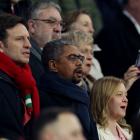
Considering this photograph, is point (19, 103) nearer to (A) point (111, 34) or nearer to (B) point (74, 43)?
(B) point (74, 43)

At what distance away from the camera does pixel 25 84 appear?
8266 mm

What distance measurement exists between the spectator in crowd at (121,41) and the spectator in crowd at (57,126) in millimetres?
5385

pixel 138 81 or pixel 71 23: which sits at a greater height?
pixel 71 23

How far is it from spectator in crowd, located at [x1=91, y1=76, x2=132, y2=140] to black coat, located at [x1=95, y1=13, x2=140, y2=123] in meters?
2.11

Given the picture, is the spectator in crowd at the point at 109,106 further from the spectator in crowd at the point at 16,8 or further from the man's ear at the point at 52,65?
the spectator in crowd at the point at 16,8

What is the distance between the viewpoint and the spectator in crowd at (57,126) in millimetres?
5820

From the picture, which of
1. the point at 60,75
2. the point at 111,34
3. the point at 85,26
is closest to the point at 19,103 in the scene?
the point at 60,75

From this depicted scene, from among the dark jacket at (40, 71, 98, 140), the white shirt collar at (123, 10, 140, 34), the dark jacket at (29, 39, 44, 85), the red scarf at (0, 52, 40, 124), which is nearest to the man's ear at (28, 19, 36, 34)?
the dark jacket at (29, 39, 44, 85)

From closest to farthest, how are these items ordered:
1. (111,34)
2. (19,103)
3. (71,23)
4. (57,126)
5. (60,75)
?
(57,126)
(19,103)
(60,75)
(71,23)
(111,34)

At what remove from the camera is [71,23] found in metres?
10.8

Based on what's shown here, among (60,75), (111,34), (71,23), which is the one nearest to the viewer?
(60,75)

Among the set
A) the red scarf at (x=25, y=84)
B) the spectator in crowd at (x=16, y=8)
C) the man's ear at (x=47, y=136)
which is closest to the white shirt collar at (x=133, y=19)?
the spectator in crowd at (x=16, y=8)

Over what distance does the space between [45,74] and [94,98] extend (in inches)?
31.9

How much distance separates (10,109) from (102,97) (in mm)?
1478
